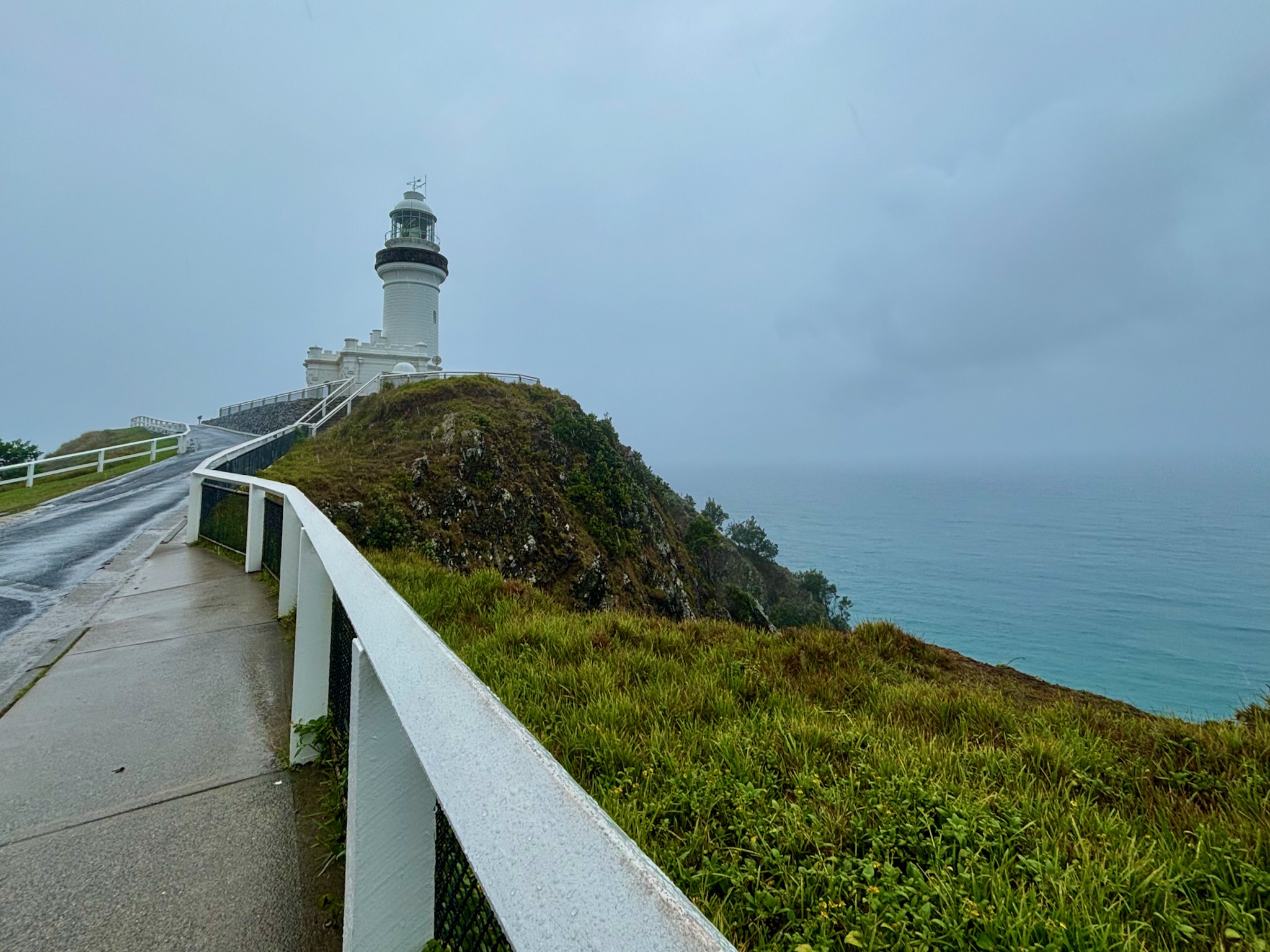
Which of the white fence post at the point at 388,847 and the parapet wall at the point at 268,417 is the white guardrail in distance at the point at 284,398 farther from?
the white fence post at the point at 388,847

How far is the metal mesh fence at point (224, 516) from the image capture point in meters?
8.11

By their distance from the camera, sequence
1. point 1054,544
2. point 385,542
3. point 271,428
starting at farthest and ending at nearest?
point 1054,544 → point 271,428 → point 385,542

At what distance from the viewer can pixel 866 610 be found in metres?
74.4

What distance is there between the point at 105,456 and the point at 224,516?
86.3ft

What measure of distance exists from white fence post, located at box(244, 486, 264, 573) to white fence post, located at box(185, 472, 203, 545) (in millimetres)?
3031

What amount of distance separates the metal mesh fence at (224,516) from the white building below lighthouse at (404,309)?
94.9ft

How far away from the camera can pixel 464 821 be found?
884 millimetres

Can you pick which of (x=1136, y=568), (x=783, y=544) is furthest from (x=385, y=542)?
(x=1136, y=568)

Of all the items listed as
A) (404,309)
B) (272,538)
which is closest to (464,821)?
(272,538)

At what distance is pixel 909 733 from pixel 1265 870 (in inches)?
49.4

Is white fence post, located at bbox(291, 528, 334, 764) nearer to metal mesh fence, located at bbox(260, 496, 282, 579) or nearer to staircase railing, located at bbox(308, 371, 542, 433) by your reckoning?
metal mesh fence, located at bbox(260, 496, 282, 579)

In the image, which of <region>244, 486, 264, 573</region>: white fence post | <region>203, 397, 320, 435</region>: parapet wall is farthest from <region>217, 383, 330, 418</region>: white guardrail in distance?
<region>244, 486, 264, 573</region>: white fence post

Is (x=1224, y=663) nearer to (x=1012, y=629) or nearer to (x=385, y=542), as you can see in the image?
(x=1012, y=629)

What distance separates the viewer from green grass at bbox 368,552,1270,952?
5.33ft
